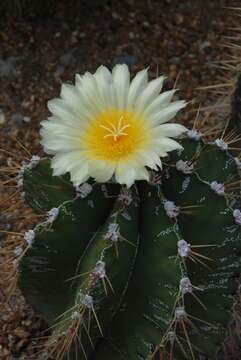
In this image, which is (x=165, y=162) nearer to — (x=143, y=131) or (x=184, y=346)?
(x=143, y=131)

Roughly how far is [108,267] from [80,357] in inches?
12.3

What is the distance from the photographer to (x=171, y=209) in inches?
56.0

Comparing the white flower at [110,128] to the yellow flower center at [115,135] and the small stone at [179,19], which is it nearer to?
the yellow flower center at [115,135]

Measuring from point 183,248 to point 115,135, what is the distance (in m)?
0.23

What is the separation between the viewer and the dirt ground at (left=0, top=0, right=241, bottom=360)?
2424 mm

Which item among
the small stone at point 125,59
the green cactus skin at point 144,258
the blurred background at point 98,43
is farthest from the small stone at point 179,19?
the green cactus skin at point 144,258

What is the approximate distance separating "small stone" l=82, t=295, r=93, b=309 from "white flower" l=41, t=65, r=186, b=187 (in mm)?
238

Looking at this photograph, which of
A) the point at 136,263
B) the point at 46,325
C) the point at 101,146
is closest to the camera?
the point at 101,146

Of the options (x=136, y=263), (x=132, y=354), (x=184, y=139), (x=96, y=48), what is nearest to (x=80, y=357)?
(x=132, y=354)

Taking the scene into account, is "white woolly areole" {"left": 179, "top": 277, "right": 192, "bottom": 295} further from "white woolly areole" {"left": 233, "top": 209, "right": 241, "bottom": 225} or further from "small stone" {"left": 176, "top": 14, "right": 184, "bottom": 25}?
"small stone" {"left": 176, "top": 14, "right": 184, "bottom": 25}

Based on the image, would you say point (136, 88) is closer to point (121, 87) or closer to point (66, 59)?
A: point (121, 87)

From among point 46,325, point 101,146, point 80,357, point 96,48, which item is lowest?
point 80,357

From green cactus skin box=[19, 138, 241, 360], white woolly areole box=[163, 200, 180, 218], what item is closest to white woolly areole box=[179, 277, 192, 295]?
green cactus skin box=[19, 138, 241, 360]

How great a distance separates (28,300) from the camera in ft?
5.42
